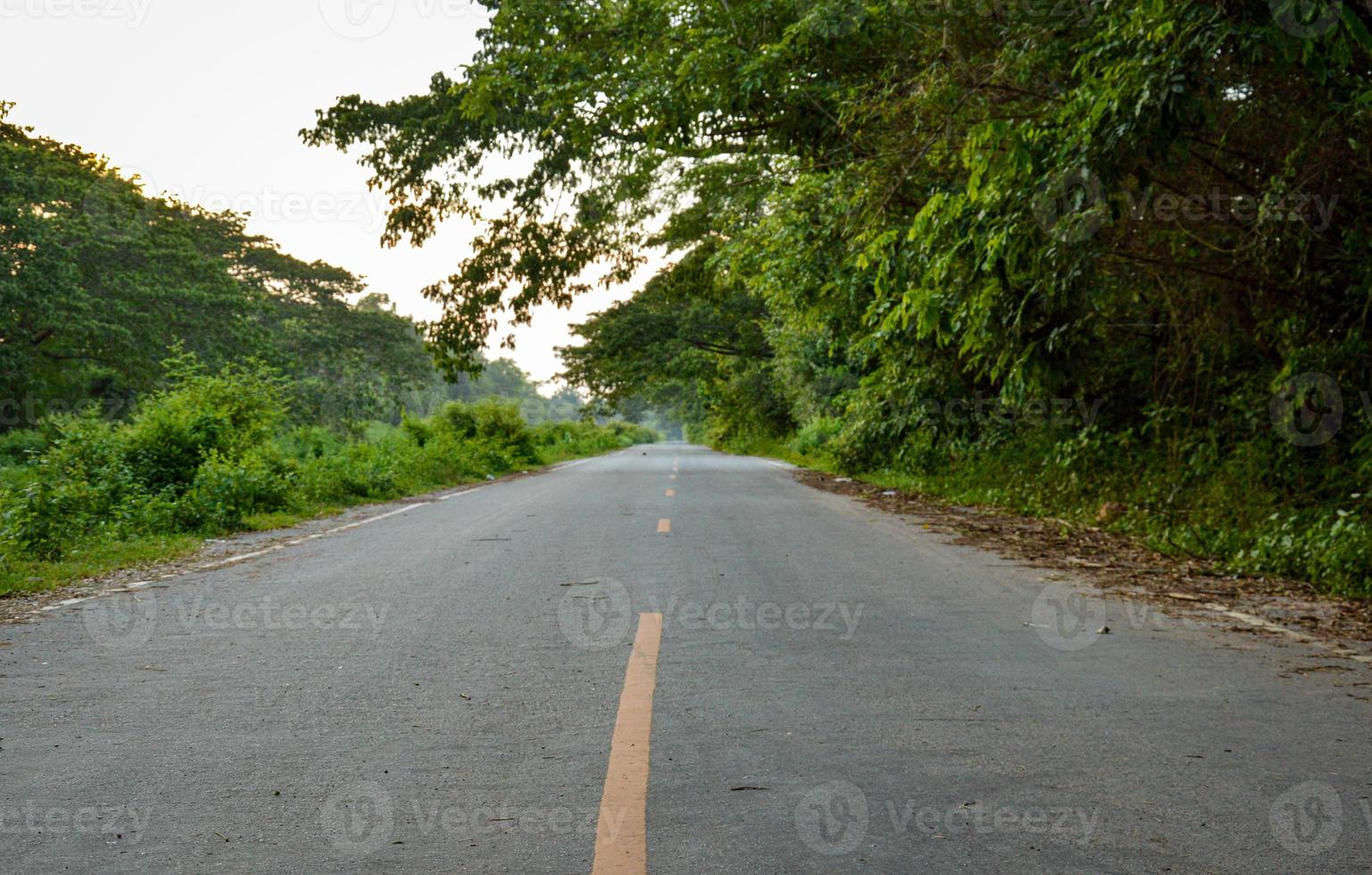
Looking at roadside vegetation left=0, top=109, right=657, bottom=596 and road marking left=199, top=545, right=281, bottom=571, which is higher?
roadside vegetation left=0, top=109, right=657, bottom=596

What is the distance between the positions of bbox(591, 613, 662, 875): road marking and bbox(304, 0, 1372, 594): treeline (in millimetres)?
4633

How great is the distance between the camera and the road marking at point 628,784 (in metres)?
2.92

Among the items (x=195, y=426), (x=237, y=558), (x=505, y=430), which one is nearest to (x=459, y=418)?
(x=505, y=430)

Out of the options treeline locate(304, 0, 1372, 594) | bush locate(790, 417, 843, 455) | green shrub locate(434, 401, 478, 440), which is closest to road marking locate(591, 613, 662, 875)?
treeline locate(304, 0, 1372, 594)

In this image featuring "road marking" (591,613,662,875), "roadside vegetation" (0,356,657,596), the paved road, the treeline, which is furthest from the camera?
"roadside vegetation" (0,356,657,596)

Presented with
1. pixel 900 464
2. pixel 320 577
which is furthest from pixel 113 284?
pixel 320 577

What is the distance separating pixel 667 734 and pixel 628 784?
1.89 feet

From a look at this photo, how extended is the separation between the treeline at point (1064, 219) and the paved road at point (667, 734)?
285cm

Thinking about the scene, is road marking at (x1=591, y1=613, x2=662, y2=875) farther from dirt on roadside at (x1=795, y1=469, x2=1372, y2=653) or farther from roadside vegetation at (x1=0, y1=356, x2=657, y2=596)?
roadside vegetation at (x1=0, y1=356, x2=657, y2=596)

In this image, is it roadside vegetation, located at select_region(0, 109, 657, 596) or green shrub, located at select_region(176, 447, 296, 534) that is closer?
roadside vegetation, located at select_region(0, 109, 657, 596)

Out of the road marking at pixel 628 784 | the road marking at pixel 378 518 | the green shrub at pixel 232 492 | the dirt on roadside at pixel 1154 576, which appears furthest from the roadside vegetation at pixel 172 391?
the dirt on roadside at pixel 1154 576

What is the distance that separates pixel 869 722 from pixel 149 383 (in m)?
28.8

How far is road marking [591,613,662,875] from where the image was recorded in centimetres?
292

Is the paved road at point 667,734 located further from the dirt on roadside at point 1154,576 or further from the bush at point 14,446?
the bush at point 14,446
